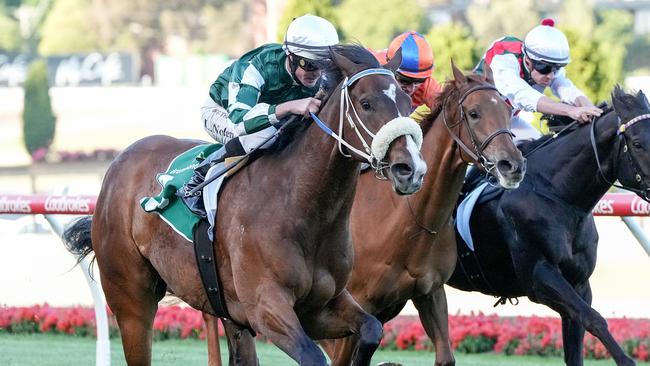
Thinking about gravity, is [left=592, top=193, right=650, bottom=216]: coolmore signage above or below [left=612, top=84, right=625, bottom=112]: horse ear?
below

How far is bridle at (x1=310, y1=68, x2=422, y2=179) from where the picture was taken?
4344 millimetres

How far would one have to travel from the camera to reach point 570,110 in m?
6.21

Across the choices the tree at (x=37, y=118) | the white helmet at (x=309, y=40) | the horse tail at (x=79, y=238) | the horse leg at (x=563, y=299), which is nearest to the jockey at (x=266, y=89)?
the white helmet at (x=309, y=40)

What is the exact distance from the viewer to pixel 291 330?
14.9 ft

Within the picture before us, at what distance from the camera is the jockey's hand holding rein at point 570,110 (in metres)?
6.13

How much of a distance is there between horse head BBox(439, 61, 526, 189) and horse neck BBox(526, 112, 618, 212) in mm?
663

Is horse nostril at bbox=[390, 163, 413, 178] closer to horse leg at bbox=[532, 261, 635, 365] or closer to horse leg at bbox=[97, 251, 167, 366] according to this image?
horse leg at bbox=[532, 261, 635, 365]

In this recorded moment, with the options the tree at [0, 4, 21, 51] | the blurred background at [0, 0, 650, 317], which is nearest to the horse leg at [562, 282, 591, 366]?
the blurred background at [0, 0, 650, 317]

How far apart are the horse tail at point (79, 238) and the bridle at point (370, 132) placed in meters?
1.99

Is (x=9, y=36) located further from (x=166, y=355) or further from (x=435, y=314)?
(x=435, y=314)

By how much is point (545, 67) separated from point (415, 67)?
80cm

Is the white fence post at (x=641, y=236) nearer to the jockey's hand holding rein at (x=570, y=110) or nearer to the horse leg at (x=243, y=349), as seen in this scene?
the jockey's hand holding rein at (x=570, y=110)

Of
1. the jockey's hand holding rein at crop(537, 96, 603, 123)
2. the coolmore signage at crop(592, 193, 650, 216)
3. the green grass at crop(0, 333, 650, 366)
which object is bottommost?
the green grass at crop(0, 333, 650, 366)

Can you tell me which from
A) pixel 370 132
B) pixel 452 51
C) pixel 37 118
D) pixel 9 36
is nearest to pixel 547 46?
Result: pixel 370 132
